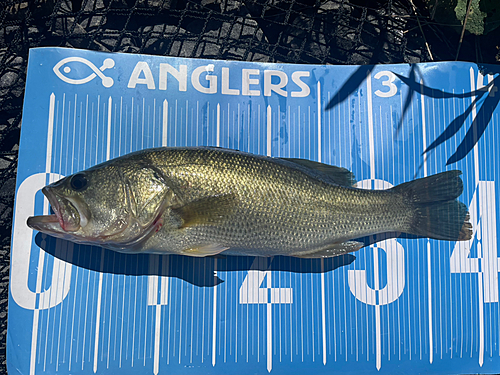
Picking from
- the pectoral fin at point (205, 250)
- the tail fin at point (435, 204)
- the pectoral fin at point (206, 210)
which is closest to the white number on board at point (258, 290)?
the pectoral fin at point (205, 250)

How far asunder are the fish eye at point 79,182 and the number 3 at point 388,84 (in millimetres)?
2006

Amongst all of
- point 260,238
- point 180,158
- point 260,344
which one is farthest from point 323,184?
point 260,344

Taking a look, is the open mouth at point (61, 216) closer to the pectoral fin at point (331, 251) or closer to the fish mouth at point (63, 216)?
the fish mouth at point (63, 216)

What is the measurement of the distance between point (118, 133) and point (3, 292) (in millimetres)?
1381

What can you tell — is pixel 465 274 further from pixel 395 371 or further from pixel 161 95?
pixel 161 95

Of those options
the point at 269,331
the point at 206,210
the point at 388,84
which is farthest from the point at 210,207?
the point at 388,84

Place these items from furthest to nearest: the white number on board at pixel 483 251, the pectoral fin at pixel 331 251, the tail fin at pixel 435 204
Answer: the white number on board at pixel 483 251, the tail fin at pixel 435 204, the pectoral fin at pixel 331 251

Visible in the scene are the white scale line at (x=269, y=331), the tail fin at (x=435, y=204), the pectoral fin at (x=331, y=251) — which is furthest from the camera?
the white scale line at (x=269, y=331)

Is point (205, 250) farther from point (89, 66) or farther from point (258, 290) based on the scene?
point (89, 66)

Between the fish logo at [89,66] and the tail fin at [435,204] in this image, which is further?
the fish logo at [89,66]

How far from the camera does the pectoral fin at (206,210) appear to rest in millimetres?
1751

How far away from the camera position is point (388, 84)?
7.72ft

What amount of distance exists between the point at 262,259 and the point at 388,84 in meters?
1.54

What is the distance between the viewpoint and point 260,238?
72.6 inches
